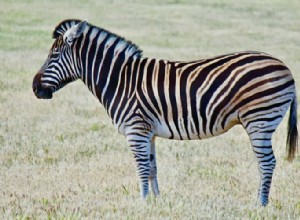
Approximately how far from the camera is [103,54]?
8.65m

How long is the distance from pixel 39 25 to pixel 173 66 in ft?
86.8

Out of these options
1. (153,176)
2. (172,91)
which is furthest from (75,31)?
(153,176)

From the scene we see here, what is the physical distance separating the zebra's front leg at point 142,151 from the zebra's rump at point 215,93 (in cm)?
22

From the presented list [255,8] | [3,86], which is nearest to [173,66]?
[3,86]

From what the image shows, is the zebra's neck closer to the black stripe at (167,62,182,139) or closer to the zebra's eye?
the zebra's eye

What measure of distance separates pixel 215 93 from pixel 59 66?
6.63 ft

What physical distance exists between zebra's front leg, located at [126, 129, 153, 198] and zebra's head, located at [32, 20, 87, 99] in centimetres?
124

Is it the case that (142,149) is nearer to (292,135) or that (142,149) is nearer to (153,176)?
(153,176)

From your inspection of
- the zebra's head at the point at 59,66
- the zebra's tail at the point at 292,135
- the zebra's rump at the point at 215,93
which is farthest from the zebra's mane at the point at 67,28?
the zebra's tail at the point at 292,135

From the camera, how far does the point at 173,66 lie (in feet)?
27.7

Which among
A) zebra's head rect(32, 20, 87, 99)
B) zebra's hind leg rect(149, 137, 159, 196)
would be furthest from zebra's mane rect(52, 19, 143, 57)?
zebra's hind leg rect(149, 137, 159, 196)

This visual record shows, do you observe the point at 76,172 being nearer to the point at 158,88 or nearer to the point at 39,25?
the point at 158,88

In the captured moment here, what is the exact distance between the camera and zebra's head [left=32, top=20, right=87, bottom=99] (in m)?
8.72

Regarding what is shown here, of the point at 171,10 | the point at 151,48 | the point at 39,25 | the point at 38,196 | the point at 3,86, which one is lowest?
Result: the point at 38,196
